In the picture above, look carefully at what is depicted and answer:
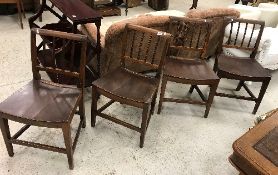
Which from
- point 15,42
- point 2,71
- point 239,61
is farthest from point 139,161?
point 15,42

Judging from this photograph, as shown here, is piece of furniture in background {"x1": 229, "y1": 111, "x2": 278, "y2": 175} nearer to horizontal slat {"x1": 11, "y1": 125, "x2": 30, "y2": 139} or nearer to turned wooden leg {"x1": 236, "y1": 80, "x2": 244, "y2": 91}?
horizontal slat {"x1": 11, "y1": 125, "x2": 30, "y2": 139}

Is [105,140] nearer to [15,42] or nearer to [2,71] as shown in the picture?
[2,71]

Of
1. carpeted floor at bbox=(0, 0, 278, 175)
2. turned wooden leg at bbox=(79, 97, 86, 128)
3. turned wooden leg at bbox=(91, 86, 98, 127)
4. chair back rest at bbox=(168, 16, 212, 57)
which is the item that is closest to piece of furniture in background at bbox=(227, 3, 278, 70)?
carpeted floor at bbox=(0, 0, 278, 175)

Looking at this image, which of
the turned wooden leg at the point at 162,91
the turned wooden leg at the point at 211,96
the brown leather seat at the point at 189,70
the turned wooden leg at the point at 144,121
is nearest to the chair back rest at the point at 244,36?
the brown leather seat at the point at 189,70

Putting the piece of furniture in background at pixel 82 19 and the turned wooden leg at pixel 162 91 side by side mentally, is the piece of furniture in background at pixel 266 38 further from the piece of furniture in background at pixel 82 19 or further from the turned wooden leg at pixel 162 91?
the piece of furniture in background at pixel 82 19

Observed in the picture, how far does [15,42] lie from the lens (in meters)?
3.72

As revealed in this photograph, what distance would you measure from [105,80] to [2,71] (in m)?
1.52

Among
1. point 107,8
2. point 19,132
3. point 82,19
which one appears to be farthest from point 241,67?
point 107,8

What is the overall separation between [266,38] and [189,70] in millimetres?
1072

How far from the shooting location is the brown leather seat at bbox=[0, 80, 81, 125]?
1825 mm

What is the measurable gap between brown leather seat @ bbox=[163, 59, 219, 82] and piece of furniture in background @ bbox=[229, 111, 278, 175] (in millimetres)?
1057

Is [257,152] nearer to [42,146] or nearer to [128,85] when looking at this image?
[128,85]

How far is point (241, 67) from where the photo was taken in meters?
2.76

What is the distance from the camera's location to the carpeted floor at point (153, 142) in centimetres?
214
